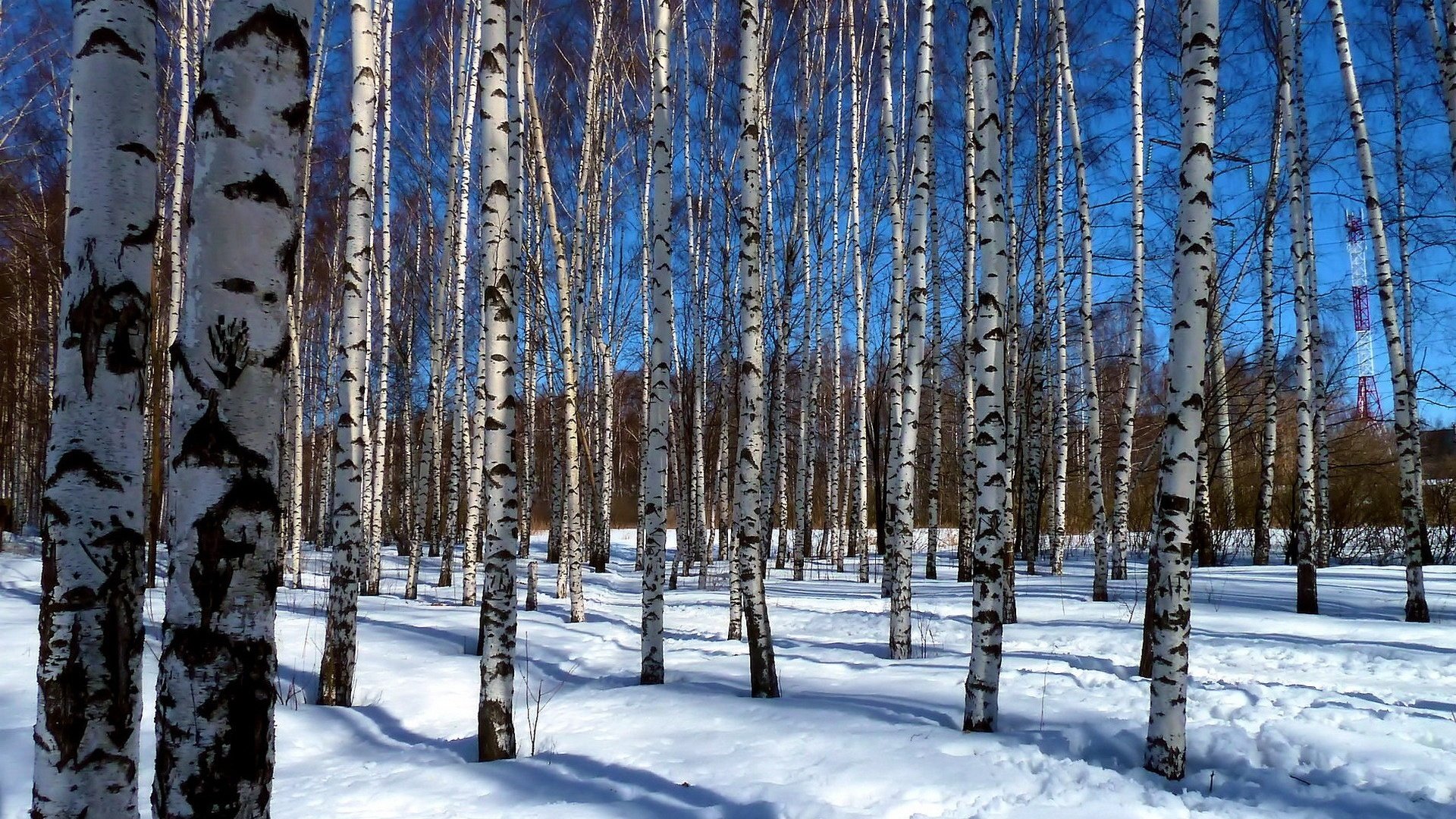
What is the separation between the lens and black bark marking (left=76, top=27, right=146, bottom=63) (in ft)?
6.67

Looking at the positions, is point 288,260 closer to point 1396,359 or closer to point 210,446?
point 210,446

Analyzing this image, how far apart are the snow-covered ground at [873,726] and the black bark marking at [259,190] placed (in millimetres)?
2911

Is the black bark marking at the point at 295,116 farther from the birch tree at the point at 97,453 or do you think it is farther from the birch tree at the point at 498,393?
the birch tree at the point at 498,393

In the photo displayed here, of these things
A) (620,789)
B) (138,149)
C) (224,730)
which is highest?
(138,149)

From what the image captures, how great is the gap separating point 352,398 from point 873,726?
4331 millimetres

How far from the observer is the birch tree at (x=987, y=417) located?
15.1 ft

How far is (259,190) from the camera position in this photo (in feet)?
6.01

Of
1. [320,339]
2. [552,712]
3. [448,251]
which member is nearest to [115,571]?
[552,712]

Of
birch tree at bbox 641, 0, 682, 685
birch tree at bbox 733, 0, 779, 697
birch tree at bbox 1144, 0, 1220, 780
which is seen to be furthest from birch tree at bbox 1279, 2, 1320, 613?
birch tree at bbox 641, 0, 682, 685

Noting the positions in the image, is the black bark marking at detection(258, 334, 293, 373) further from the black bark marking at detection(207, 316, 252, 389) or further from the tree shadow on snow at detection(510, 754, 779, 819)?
the tree shadow on snow at detection(510, 754, 779, 819)

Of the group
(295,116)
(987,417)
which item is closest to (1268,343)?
(987,417)

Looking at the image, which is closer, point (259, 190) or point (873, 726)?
point (259, 190)

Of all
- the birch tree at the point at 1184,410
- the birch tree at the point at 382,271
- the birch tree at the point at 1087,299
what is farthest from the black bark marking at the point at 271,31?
the birch tree at the point at 1087,299

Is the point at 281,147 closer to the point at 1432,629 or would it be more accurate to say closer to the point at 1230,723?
Answer: the point at 1230,723
